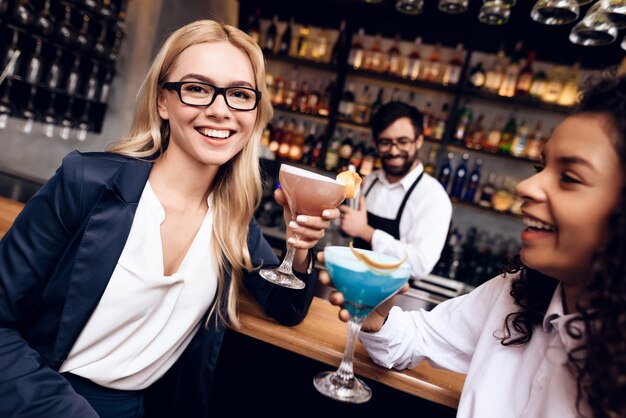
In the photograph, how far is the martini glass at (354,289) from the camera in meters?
0.86

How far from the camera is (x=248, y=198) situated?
4.84ft

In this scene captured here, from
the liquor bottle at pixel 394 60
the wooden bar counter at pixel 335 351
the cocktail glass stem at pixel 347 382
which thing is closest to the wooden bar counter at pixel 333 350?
the wooden bar counter at pixel 335 351

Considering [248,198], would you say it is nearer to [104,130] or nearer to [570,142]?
[570,142]

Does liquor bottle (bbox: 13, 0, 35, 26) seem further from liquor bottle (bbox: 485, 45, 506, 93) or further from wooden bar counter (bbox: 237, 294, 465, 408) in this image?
liquor bottle (bbox: 485, 45, 506, 93)

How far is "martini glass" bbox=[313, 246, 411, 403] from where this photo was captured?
86 centimetres

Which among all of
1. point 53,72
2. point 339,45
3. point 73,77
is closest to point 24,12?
point 53,72

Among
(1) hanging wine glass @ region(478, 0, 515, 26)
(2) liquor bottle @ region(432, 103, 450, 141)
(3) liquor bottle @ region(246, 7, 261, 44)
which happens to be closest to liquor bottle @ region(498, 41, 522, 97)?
(2) liquor bottle @ region(432, 103, 450, 141)

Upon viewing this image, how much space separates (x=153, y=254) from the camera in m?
1.22

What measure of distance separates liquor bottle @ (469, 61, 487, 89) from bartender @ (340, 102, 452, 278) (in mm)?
1169

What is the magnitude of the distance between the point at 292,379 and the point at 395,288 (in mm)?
871

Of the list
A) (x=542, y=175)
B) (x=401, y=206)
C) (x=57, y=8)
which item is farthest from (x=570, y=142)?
(x=57, y=8)

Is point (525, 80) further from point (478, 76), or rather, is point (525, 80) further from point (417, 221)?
point (417, 221)

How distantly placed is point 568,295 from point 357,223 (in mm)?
1914

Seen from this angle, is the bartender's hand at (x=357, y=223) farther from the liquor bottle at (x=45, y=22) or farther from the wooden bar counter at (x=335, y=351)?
the liquor bottle at (x=45, y=22)
